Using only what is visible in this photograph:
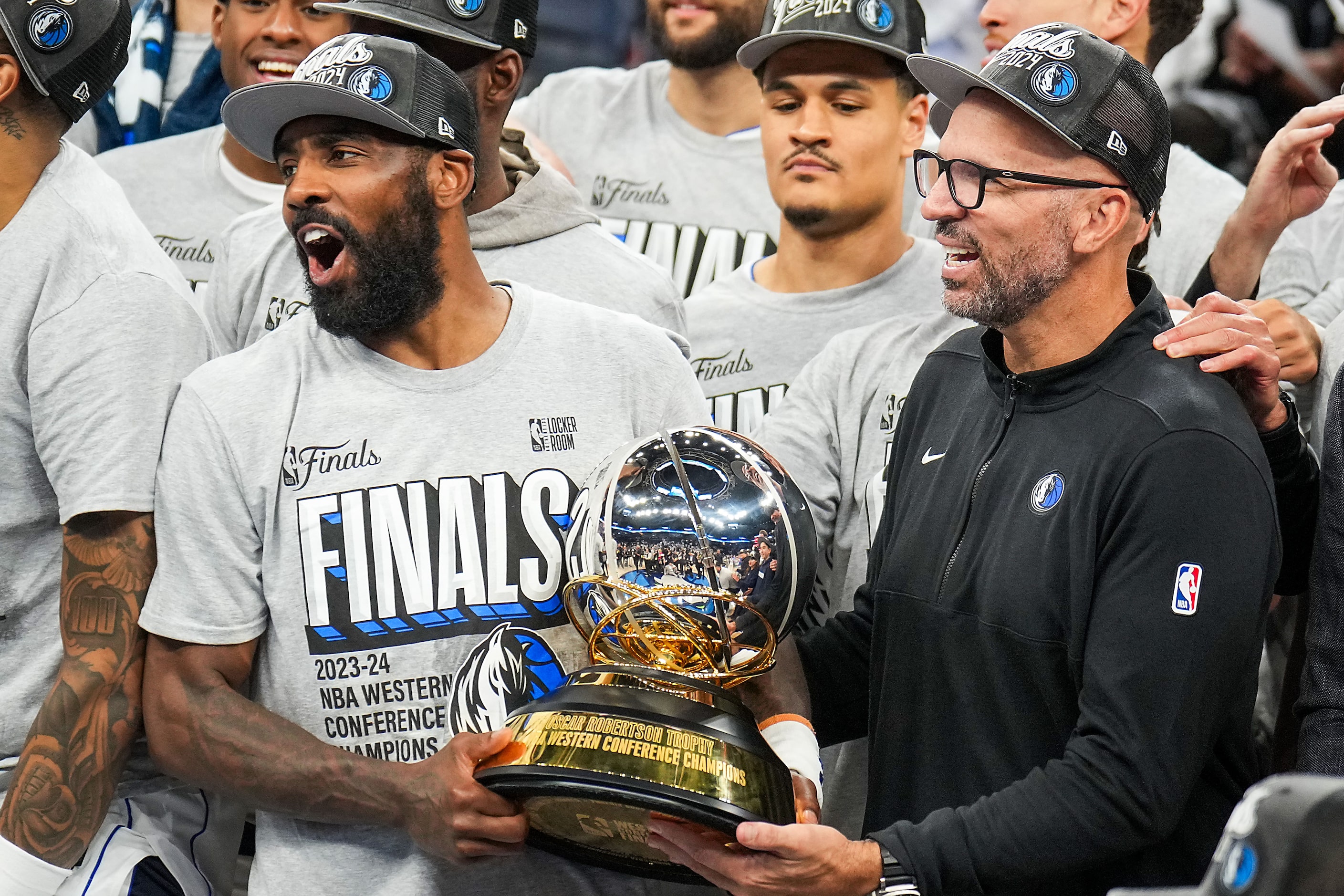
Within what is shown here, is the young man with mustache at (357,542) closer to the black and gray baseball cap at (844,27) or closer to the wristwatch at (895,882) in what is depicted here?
the wristwatch at (895,882)

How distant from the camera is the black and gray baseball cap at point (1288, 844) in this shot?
122cm

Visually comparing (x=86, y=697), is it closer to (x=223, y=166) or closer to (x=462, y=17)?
(x=462, y=17)

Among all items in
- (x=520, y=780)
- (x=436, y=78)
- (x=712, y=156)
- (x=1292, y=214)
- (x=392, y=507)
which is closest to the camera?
(x=520, y=780)

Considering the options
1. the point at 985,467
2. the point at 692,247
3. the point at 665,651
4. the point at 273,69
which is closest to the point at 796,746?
the point at 665,651

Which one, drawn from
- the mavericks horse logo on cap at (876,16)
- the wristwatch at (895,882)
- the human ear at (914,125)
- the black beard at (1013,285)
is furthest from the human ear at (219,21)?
the wristwatch at (895,882)

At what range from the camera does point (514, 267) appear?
3676 mm

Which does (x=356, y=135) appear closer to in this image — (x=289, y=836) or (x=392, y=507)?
(x=392, y=507)

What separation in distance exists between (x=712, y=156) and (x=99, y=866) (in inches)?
108

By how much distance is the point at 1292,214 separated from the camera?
3322 mm

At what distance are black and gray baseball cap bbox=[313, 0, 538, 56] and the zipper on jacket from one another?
5.60 ft

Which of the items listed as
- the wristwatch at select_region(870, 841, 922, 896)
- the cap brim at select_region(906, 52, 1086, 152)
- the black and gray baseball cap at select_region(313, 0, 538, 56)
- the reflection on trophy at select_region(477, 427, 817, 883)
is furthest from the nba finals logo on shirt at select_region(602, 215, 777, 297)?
the wristwatch at select_region(870, 841, 922, 896)

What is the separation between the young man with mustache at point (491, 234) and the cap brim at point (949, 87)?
0.93 meters

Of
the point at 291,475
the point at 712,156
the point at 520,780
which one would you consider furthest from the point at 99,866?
the point at 712,156

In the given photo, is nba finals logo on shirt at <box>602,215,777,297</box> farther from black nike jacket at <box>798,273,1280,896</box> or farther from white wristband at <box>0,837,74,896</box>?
white wristband at <box>0,837,74,896</box>
